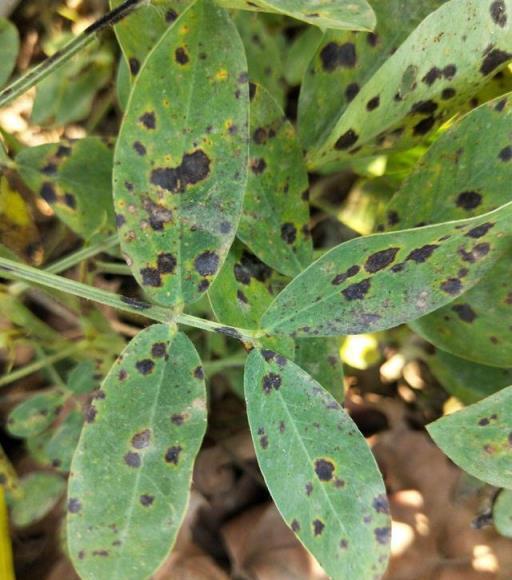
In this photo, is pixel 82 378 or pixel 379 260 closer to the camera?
pixel 379 260

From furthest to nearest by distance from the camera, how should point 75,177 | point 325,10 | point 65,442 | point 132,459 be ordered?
point 65,442
point 75,177
point 132,459
point 325,10

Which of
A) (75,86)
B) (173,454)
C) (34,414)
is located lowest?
(173,454)

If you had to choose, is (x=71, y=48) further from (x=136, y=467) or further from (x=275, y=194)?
(x=136, y=467)

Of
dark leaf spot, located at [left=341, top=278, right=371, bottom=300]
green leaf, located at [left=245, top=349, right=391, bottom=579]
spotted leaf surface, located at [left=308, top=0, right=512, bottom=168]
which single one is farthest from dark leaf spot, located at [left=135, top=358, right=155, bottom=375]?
spotted leaf surface, located at [left=308, top=0, right=512, bottom=168]

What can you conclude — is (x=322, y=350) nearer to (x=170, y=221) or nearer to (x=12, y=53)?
(x=170, y=221)

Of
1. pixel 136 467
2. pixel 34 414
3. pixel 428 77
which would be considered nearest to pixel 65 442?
pixel 34 414

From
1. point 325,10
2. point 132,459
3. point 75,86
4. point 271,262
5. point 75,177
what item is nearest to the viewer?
point 325,10
